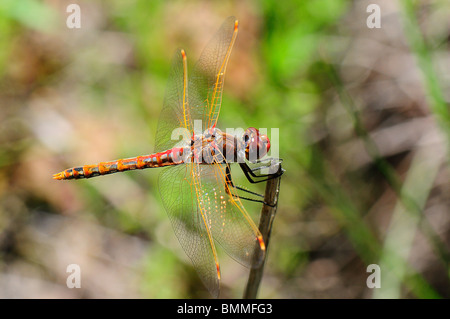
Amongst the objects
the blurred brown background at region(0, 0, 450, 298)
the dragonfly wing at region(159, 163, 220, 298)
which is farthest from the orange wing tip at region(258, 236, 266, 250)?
the blurred brown background at region(0, 0, 450, 298)

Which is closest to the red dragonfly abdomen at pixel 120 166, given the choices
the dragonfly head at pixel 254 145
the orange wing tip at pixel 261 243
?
the dragonfly head at pixel 254 145

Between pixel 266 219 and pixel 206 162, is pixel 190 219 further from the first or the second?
pixel 266 219

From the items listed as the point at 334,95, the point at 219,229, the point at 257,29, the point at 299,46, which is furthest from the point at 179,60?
the point at 334,95

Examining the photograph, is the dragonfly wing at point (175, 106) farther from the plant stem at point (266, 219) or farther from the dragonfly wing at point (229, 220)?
the plant stem at point (266, 219)

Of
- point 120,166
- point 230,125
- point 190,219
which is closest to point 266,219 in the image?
point 190,219

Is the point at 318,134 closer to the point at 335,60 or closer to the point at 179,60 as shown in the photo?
the point at 335,60

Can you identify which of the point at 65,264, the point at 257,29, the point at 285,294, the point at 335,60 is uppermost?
the point at 257,29
